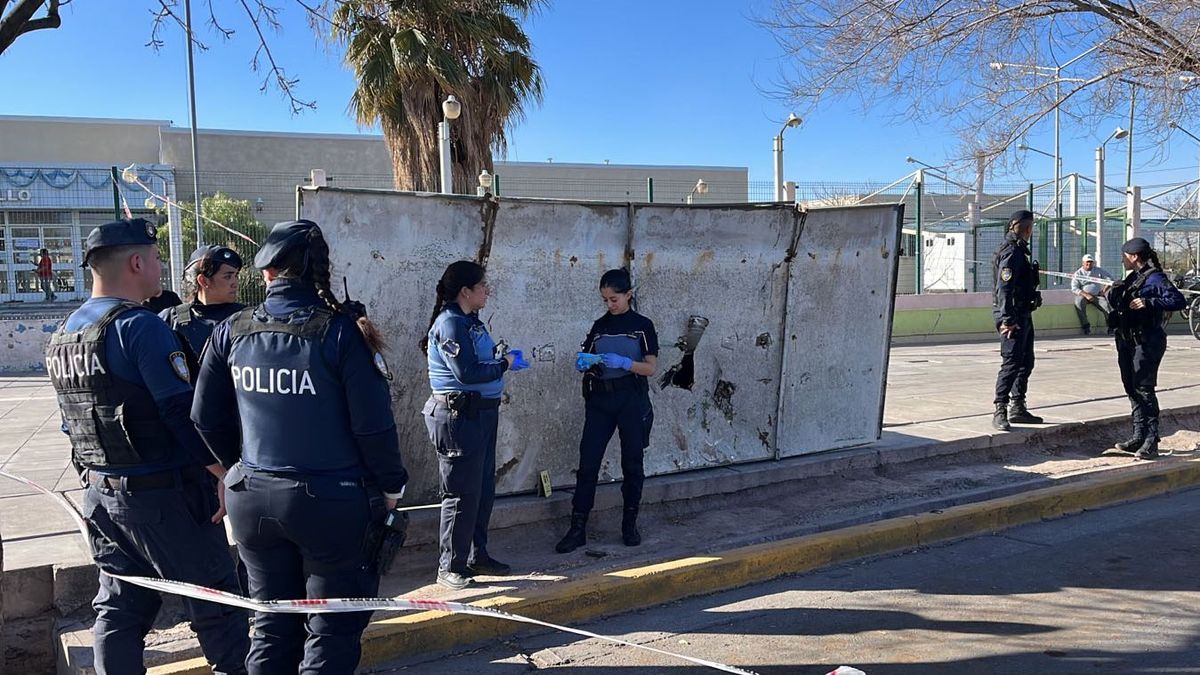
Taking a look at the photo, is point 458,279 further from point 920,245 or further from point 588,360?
point 920,245

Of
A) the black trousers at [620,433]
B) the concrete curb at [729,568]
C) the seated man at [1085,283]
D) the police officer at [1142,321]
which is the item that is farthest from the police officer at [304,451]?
the seated man at [1085,283]

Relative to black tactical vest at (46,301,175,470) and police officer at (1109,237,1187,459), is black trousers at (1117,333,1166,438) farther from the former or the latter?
black tactical vest at (46,301,175,470)

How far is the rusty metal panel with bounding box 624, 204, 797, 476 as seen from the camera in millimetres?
6176

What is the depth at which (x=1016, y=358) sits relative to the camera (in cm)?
793

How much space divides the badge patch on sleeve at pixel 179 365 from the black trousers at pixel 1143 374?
734 centimetres

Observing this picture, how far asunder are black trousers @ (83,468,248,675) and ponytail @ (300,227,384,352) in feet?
3.02

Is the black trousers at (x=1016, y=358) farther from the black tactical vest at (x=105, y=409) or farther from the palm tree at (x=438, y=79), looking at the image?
the palm tree at (x=438, y=79)

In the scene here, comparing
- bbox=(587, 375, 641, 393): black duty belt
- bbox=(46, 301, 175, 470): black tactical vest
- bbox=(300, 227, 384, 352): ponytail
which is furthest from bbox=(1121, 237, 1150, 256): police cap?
bbox=(46, 301, 175, 470): black tactical vest

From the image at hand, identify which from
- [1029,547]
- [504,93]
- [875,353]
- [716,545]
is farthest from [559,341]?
[504,93]

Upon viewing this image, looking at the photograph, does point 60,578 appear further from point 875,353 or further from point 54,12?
point 875,353

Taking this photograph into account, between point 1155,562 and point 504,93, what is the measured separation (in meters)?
12.4

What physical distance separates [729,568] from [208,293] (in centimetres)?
326

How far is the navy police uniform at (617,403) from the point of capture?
5.26 m

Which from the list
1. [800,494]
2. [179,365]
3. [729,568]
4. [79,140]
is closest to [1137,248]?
[800,494]
